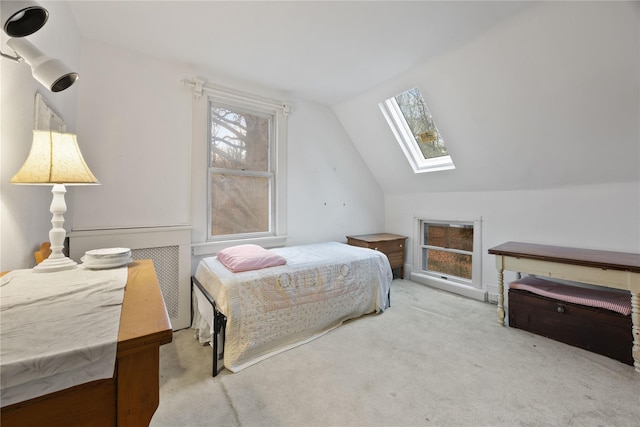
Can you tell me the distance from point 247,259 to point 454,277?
2.63m

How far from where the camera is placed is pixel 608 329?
1896 mm

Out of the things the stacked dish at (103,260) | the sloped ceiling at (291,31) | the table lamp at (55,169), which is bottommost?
the stacked dish at (103,260)

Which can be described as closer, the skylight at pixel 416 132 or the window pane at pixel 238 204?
the window pane at pixel 238 204

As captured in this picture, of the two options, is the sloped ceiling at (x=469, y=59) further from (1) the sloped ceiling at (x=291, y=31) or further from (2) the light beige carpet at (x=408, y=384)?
(2) the light beige carpet at (x=408, y=384)

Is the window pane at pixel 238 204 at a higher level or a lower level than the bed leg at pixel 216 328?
higher

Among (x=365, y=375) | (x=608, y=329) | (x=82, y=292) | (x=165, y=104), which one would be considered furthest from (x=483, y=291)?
(x=165, y=104)

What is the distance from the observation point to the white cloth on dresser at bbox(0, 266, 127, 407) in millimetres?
526

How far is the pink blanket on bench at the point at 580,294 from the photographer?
192cm

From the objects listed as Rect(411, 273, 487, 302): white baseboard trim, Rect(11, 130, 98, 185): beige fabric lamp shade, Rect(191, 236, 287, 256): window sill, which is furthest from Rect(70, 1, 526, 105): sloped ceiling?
Rect(411, 273, 487, 302): white baseboard trim

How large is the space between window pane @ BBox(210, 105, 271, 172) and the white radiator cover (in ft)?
2.76

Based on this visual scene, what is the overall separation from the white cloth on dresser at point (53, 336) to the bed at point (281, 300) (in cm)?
98

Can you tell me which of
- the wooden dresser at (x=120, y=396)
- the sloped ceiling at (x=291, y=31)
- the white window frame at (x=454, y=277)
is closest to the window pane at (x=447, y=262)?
the white window frame at (x=454, y=277)

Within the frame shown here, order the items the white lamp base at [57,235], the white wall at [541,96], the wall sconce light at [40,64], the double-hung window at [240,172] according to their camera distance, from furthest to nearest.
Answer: the double-hung window at [240,172]
the white wall at [541,96]
the white lamp base at [57,235]
the wall sconce light at [40,64]

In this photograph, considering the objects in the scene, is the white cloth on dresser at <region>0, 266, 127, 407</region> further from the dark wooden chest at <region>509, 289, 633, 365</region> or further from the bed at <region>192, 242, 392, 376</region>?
the dark wooden chest at <region>509, 289, 633, 365</region>
